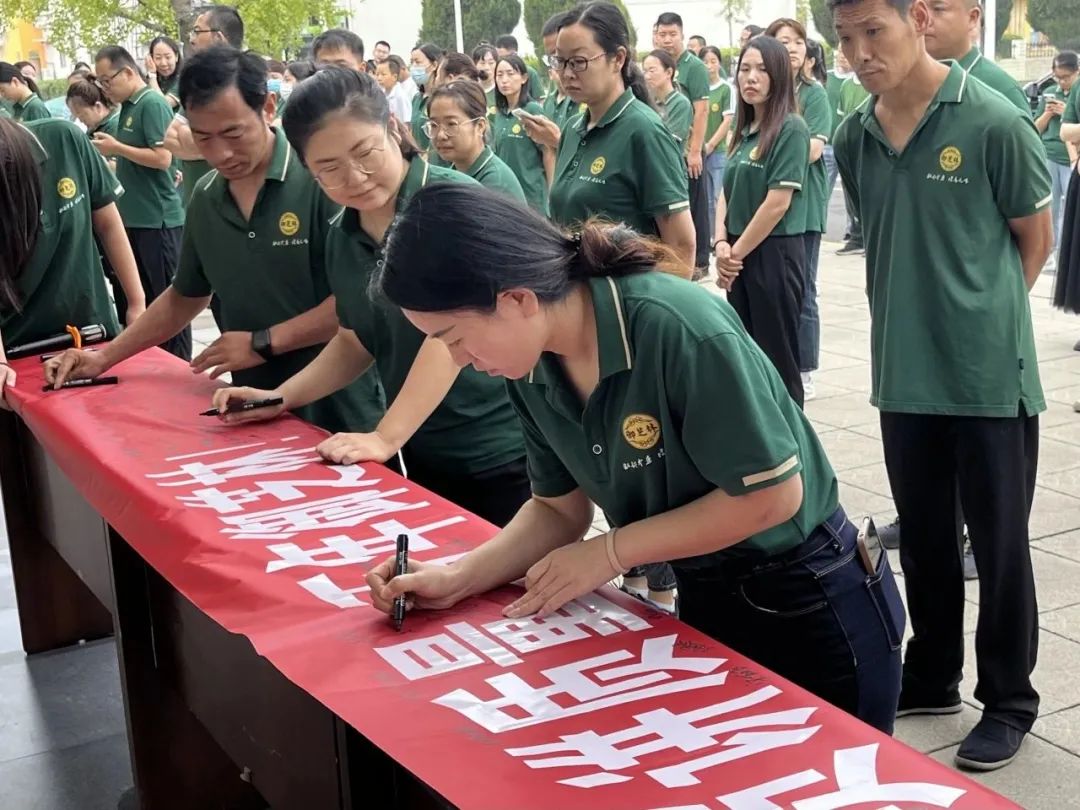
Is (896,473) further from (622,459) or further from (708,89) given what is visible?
(708,89)

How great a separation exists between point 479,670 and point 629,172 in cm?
224

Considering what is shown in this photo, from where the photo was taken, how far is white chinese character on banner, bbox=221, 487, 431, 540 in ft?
6.04

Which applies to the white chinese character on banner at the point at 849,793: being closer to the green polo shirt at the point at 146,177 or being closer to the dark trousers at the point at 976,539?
the dark trousers at the point at 976,539

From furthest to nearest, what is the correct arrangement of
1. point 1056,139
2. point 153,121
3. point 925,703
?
point 1056,139 → point 153,121 → point 925,703

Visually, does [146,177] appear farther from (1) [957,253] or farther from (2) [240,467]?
(1) [957,253]

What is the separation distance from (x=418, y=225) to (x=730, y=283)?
317 cm

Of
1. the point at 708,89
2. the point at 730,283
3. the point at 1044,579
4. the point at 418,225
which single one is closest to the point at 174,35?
the point at 708,89

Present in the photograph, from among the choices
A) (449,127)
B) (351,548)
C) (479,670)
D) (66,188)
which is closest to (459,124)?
(449,127)

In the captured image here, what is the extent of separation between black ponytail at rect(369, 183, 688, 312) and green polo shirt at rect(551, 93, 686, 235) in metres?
2.00

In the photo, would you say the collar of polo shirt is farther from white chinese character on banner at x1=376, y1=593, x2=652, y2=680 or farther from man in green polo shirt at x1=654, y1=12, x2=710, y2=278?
man in green polo shirt at x1=654, y1=12, x2=710, y2=278

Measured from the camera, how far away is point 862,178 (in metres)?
2.52

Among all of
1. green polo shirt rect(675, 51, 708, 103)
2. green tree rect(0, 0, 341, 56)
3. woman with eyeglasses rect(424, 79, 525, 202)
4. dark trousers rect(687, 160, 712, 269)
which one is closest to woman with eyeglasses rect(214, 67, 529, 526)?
woman with eyeglasses rect(424, 79, 525, 202)

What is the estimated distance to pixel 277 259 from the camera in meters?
2.54

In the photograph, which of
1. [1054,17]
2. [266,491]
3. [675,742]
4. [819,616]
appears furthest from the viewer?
[1054,17]
